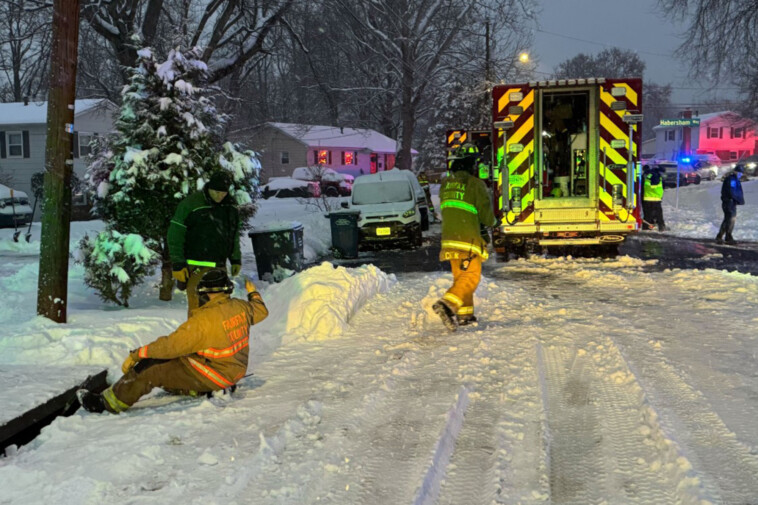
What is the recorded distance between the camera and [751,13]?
19.0 meters

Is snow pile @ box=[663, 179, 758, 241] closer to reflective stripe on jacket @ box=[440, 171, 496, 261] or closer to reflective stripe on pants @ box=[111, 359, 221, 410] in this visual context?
reflective stripe on jacket @ box=[440, 171, 496, 261]

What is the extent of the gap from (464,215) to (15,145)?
34766mm

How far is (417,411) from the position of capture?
490 centimetres

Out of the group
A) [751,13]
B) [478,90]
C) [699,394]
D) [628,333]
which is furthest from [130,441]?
[478,90]

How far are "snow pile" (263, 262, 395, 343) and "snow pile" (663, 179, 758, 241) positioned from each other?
12797mm

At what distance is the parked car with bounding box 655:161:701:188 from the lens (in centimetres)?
4350

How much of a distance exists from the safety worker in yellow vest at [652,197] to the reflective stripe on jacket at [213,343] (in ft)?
50.2

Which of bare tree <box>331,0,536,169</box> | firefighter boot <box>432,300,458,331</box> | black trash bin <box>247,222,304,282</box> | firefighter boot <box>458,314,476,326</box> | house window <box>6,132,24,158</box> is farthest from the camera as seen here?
house window <box>6,132,24,158</box>

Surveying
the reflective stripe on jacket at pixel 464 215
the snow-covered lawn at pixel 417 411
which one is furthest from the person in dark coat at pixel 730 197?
the reflective stripe on jacket at pixel 464 215

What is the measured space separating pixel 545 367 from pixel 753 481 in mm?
2339

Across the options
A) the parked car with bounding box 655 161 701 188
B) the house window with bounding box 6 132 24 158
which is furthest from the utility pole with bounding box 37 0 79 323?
the parked car with bounding box 655 161 701 188

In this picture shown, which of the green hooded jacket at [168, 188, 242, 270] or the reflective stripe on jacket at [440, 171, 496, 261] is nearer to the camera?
the green hooded jacket at [168, 188, 242, 270]

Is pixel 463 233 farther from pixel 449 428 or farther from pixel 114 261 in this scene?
pixel 114 261

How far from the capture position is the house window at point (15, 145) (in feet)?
116
